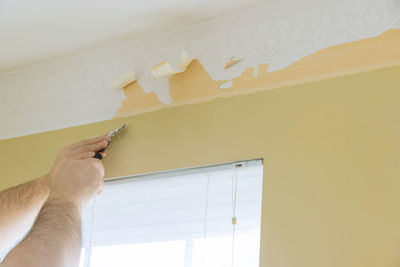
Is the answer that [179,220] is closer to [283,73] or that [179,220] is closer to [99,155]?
[99,155]

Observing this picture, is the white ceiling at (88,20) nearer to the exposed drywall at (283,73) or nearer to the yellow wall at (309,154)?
the exposed drywall at (283,73)

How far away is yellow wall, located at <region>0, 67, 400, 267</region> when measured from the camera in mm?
2172

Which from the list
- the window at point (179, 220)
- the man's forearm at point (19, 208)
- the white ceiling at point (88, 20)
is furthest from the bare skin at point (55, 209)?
the white ceiling at point (88, 20)

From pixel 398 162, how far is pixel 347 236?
32cm

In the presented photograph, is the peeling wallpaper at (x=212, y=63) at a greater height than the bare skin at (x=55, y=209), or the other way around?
the peeling wallpaper at (x=212, y=63)

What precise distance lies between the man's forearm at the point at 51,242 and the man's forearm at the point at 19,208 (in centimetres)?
55

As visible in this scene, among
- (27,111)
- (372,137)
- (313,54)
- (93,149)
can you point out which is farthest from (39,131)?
(372,137)

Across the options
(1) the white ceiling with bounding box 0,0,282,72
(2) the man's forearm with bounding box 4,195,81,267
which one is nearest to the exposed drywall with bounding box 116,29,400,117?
(1) the white ceiling with bounding box 0,0,282,72

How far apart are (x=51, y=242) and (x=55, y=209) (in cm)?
25

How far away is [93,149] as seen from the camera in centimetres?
273

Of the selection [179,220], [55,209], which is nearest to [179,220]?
[179,220]

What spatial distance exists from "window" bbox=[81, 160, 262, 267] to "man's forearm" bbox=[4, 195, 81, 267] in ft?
1.99

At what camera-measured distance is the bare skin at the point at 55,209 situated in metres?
1.70

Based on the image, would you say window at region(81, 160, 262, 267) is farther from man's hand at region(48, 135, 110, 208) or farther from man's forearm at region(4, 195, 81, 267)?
man's forearm at region(4, 195, 81, 267)
